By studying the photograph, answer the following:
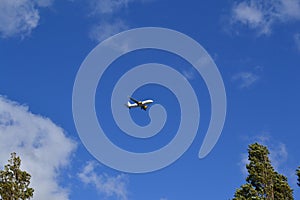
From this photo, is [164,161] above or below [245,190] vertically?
below

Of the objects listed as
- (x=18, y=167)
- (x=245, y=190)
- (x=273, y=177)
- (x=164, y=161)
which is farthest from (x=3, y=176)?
(x=273, y=177)

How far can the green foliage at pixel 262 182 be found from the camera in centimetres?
4253

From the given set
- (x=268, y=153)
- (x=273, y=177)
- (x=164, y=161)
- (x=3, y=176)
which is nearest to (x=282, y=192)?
(x=273, y=177)

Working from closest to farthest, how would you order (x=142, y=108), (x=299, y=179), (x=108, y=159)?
(x=108, y=159), (x=299, y=179), (x=142, y=108)

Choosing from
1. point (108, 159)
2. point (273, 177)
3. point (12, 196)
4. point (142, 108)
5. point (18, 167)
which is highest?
point (142, 108)

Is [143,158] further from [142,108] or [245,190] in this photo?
[142,108]

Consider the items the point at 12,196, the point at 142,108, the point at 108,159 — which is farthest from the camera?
the point at 142,108

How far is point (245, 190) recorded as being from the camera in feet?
140

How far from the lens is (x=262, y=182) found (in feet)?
143

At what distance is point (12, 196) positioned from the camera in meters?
39.5

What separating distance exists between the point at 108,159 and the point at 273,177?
24.7 meters

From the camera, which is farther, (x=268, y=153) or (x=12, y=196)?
(x=268, y=153)

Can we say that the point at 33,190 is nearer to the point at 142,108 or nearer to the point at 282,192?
the point at 142,108

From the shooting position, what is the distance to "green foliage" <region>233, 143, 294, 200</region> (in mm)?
42531
